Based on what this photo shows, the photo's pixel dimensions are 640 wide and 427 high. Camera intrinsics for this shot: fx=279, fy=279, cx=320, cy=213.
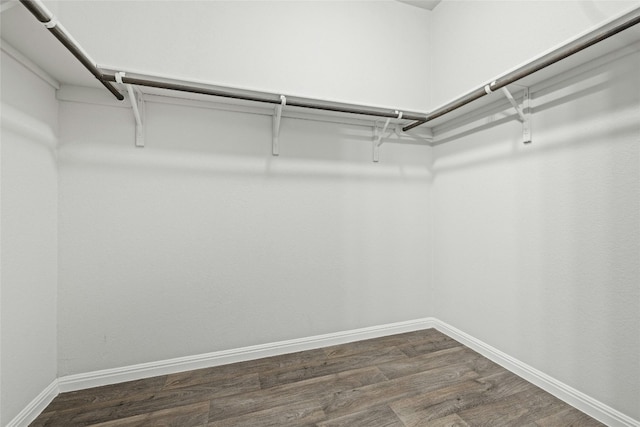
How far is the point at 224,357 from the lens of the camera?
180 cm

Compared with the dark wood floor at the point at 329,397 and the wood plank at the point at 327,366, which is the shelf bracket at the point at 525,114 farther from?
→ the wood plank at the point at 327,366

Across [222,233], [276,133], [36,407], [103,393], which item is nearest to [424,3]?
[276,133]

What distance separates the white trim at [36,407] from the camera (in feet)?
4.06

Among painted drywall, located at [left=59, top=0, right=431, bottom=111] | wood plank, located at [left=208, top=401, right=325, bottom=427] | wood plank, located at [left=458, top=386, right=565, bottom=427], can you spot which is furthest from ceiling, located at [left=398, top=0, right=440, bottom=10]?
wood plank, located at [left=208, top=401, right=325, bottom=427]

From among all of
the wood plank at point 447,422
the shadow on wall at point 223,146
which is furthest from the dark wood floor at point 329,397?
the shadow on wall at point 223,146

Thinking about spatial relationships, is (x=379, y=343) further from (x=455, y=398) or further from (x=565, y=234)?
(x=565, y=234)

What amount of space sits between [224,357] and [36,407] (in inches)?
34.5

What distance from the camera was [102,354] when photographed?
1.60 metres

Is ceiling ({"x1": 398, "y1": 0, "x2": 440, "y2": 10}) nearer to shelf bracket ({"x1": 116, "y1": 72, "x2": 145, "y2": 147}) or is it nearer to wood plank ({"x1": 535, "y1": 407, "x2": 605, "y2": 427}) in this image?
shelf bracket ({"x1": 116, "y1": 72, "x2": 145, "y2": 147})

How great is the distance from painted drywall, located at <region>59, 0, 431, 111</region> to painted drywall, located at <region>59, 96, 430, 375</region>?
28 centimetres

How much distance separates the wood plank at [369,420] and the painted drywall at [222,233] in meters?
0.72

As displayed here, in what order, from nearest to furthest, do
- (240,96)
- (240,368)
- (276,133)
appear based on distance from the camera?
(240,96), (240,368), (276,133)

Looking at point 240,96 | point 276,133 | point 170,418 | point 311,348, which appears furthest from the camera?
point 311,348

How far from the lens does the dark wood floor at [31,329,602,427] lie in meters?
1.31
